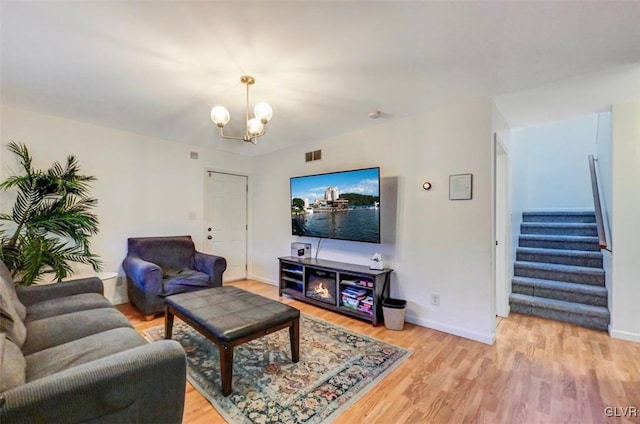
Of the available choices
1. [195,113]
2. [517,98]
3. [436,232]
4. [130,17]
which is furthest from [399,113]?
[130,17]

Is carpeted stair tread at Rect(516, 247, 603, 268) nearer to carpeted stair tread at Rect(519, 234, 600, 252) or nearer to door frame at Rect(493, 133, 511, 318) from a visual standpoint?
carpeted stair tread at Rect(519, 234, 600, 252)

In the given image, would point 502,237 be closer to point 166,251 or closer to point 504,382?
point 504,382

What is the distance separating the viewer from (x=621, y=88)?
2.35m

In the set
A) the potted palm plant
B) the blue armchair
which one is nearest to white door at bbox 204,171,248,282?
the blue armchair

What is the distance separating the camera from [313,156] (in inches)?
161

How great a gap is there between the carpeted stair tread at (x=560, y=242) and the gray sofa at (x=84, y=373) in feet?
14.9

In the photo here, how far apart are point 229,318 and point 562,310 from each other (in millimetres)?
3437

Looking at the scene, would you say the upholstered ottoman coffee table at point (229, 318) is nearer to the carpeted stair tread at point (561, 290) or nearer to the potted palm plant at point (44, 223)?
the potted palm plant at point (44, 223)

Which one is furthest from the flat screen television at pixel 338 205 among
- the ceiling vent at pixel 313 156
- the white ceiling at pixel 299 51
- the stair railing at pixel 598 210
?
the stair railing at pixel 598 210

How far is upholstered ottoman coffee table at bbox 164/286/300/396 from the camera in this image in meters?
1.75

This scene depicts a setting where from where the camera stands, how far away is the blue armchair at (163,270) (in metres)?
2.95

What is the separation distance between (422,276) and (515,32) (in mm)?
2183

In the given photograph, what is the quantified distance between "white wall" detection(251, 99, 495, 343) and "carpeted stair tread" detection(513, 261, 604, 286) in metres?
1.51

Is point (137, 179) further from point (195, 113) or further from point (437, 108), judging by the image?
point (437, 108)
